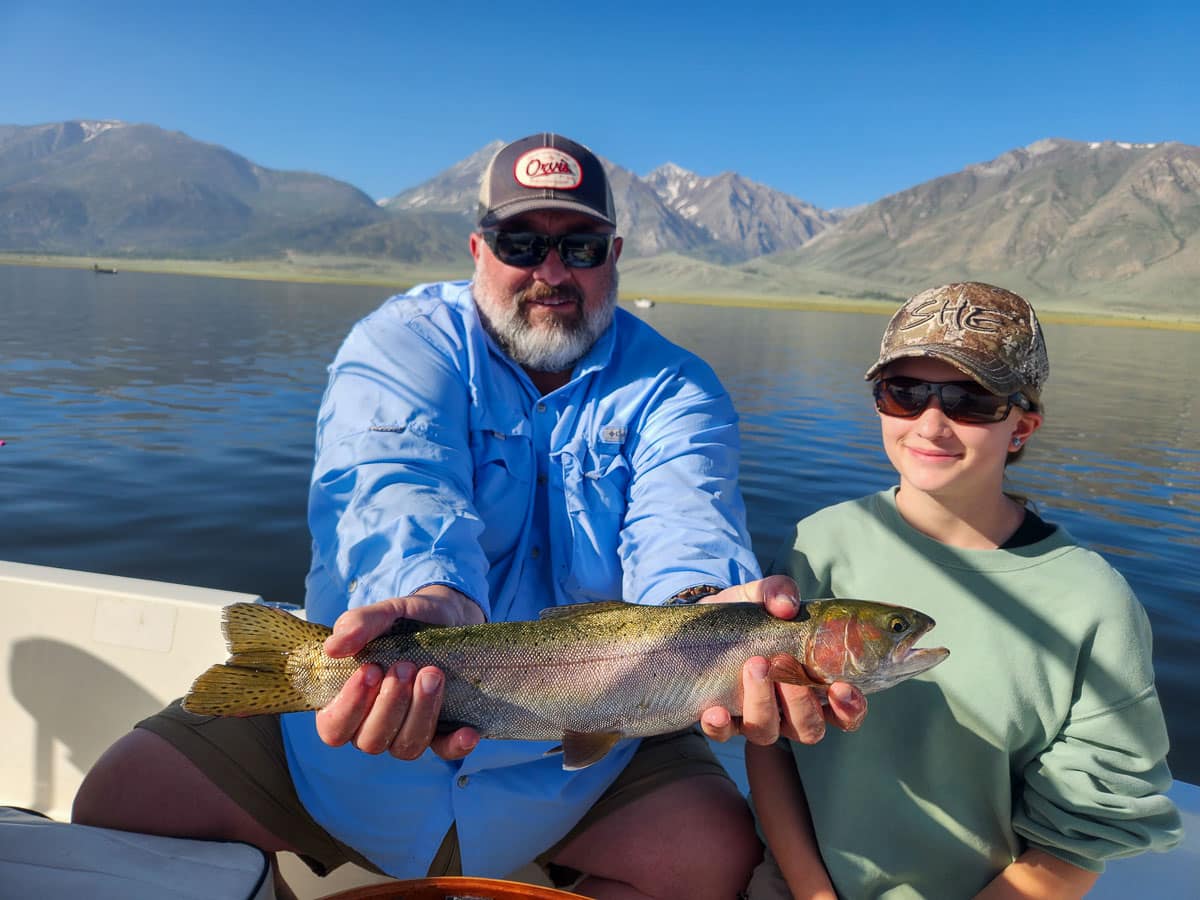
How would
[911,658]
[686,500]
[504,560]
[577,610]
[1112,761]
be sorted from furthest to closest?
[504,560] → [686,500] → [577,610] → [911,658] → [1112,761]

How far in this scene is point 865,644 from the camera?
9.58 ft

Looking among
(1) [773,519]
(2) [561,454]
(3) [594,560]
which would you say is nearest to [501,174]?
(2) [561,454]

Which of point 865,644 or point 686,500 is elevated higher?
point 686,500

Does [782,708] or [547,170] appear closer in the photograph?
[782,708]

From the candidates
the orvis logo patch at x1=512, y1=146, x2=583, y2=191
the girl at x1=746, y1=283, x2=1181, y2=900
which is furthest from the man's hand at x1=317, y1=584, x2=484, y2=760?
the orvis logo patch at x1=512, y1=146, x2=583, y2=191

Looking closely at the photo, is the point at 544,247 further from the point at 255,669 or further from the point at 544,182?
the point at 255,669

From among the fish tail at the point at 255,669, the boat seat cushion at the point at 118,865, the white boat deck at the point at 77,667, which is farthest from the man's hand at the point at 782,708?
the white boat deck at the point at 77,667

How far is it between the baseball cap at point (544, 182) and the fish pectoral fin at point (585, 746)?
244 cm

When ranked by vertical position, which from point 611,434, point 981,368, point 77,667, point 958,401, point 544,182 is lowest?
point 77,667

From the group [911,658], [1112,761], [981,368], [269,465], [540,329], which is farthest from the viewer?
[269,465]

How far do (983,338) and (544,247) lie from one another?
7.05ft

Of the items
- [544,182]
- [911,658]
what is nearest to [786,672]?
[911,658]

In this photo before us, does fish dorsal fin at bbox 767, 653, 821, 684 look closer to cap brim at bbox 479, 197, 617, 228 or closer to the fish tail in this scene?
the fish tail

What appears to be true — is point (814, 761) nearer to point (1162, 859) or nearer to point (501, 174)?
point (1162, 859)
